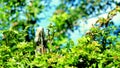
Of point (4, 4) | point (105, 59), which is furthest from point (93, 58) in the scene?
point (4, 4)

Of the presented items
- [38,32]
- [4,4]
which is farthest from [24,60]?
[4,4]

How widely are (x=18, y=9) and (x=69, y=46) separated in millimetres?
13272

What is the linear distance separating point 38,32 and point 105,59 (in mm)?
1799

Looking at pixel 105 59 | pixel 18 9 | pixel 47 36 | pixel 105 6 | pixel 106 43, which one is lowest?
pixel 105 59

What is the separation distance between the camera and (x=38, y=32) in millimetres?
6555

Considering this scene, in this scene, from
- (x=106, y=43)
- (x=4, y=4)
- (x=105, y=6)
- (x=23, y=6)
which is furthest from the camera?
(x=105, y=6)

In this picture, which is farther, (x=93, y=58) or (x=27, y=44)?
(x=27, y=44)

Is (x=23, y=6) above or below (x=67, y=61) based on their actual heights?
above

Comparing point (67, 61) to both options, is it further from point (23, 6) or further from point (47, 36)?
point (23, 6)

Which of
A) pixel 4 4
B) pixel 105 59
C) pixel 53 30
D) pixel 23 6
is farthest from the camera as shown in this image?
pixel 23 6

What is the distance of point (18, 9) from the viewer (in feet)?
61.0

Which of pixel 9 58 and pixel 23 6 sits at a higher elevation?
pixel 23 6

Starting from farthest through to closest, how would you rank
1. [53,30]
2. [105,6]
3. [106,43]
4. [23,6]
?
[105,6] → [23,6] → [53,30] → [106,43]

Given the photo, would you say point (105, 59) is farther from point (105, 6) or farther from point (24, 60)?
point (105, 6)
